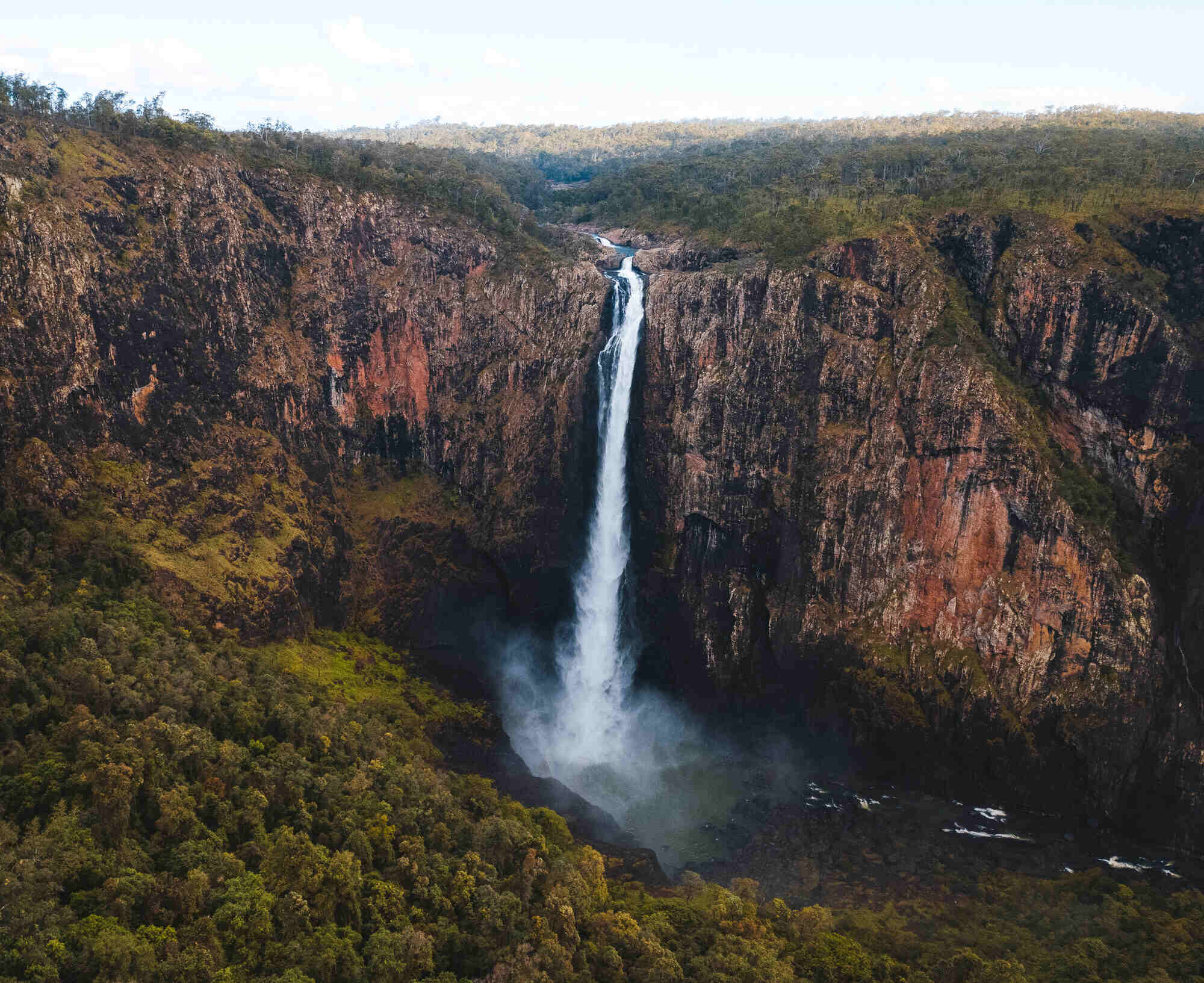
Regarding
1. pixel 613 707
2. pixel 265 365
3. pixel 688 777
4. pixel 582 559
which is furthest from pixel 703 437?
pixel 265 365

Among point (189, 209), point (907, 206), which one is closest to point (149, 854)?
point (189, 209)

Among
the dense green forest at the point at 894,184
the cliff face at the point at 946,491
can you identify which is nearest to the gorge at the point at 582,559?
the cliff face at the point at 946,491

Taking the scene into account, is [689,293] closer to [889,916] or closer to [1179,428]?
[1179,428]

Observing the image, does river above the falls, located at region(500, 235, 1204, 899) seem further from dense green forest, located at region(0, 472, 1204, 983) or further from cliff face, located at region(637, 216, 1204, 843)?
dense green forest, located at region(0, 472, 1204, 983)

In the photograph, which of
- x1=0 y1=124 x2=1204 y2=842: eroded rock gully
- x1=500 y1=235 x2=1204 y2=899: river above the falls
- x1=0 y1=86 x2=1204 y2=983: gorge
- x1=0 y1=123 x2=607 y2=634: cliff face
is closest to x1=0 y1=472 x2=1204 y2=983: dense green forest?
x1=0 y1=86 x2=1204 y2=983: gorge

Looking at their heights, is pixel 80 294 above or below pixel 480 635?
above

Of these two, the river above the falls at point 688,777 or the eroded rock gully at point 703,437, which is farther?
the eroded rock gully at point 703,437

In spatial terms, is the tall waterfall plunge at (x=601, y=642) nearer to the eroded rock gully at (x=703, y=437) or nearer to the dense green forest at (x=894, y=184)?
the eroded rock gully at (x=703, y=437)

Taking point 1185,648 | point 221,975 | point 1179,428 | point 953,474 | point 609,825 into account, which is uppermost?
point 1179,428
